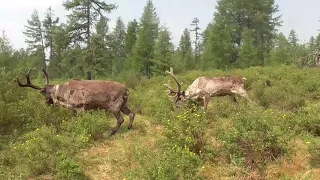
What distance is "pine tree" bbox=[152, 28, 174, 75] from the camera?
→ 2959 cm

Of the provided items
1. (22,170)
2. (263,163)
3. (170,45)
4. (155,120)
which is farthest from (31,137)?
(170,45)

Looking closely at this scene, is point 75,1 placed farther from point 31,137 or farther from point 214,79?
point 31,137

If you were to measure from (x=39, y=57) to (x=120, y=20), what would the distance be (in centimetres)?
1682

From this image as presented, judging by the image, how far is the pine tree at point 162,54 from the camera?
29.6 metres

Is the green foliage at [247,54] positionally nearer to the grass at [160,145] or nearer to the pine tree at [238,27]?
the pine tree at [238,27]

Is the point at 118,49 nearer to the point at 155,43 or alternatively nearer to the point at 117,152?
the point at 155,43

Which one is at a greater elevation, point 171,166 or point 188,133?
point 188,133

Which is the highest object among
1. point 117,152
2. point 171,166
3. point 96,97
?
point 96,97

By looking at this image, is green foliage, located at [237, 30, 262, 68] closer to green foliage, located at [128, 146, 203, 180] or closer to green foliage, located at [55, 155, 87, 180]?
green foliage, located at [128, 146, 203, 180]

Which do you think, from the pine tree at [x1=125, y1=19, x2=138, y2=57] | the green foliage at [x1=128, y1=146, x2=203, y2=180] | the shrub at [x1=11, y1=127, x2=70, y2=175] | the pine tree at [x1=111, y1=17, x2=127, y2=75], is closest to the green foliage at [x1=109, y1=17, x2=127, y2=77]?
the pine tree at [x1=111, y1=17, x2=127, y2=75]

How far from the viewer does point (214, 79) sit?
11781mm

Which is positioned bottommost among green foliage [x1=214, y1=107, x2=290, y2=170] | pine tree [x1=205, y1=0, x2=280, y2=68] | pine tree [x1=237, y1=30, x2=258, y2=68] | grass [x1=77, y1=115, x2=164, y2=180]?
grass [x1=77, y1=115, x2=164, y2=180]

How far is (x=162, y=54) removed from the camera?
101 ft

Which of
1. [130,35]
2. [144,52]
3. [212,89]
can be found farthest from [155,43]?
[212,89]
